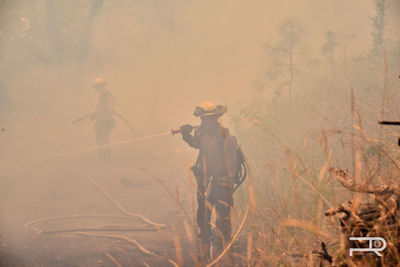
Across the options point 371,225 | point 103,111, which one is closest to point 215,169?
point 371,225

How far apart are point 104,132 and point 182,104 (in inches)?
400

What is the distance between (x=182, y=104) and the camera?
74.9ft

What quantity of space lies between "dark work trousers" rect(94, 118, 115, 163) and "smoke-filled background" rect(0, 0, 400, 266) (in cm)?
54

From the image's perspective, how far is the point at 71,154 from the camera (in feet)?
50.3

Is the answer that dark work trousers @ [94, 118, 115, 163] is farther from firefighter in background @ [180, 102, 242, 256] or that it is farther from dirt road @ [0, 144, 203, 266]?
firefighter in background @ [180, 102, 242, 256]

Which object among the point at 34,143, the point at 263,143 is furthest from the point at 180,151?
the point at 34,143

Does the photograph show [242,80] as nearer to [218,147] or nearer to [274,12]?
[274,12]

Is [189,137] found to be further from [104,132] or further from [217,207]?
[104,132]

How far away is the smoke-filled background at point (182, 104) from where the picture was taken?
19.0 feet

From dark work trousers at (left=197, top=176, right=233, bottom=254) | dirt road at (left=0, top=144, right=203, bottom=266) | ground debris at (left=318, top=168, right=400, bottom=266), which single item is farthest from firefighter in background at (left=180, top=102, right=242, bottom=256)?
ground debris at (left=318, top=168, right=400, bottom=266)

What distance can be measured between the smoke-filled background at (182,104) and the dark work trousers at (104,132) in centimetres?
54

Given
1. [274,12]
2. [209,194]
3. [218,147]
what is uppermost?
[274,12]

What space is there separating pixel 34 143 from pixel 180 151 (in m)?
7.72

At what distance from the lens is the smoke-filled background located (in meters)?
5.80
